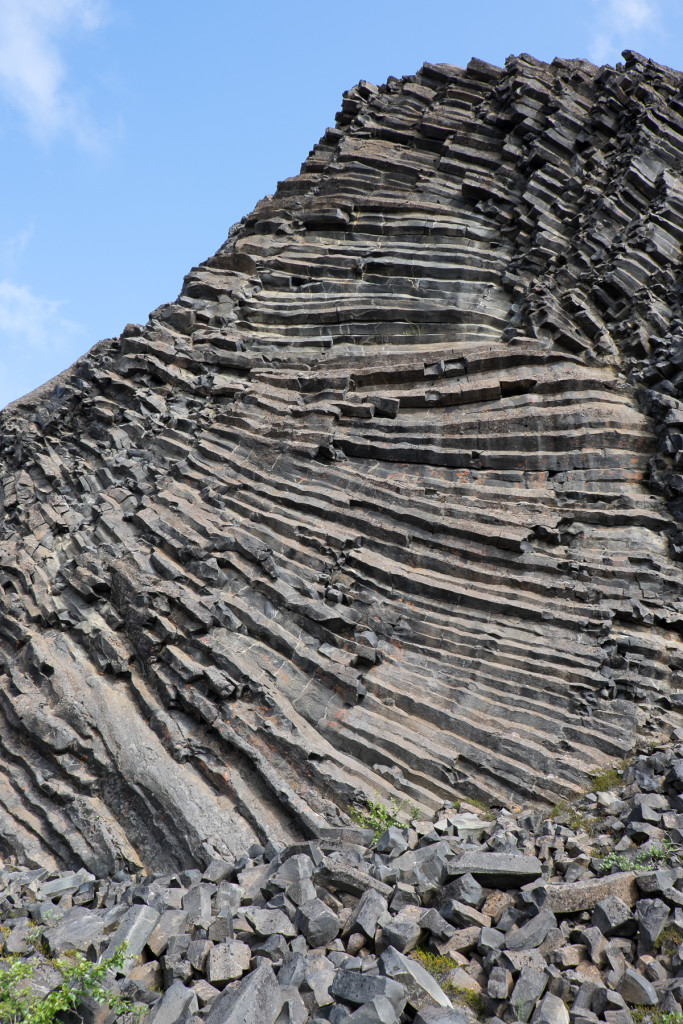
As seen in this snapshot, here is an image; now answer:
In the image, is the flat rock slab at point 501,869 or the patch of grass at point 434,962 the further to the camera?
the flat rock slab at point 501,869

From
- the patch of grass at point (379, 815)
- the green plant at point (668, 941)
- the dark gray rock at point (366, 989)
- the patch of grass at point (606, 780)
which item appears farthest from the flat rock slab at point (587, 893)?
the patch of grass at point (379, 815)

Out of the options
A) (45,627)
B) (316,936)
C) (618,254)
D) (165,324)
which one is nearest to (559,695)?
(316,936)

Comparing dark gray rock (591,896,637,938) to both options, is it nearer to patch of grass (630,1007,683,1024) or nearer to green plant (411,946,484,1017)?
patch of grass (630,1007,683,1024)

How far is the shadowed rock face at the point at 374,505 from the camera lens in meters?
12.4

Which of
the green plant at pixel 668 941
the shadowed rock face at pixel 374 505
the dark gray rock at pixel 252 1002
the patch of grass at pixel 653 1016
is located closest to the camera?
the patch of grass at pixel 653 1016

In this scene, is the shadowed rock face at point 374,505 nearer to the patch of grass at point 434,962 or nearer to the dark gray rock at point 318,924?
the dark gray rock at point 318,924

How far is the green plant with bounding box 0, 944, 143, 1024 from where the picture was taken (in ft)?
23.1

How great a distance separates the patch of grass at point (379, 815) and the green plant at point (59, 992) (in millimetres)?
4455

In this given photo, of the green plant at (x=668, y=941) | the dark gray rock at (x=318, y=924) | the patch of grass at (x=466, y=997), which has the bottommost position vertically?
the dark gray rock at (x=318, y=924)

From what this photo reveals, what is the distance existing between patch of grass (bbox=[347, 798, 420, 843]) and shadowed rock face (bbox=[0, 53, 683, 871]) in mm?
232

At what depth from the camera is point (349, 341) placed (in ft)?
68.8

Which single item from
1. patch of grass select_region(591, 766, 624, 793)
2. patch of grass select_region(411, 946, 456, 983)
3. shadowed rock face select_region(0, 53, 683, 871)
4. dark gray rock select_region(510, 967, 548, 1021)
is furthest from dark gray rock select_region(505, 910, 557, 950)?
shadowed rock face select_region(0, 53, 683, 871)

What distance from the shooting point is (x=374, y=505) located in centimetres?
1641

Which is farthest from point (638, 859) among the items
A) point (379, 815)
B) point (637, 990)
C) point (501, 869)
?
point (379, 815)
